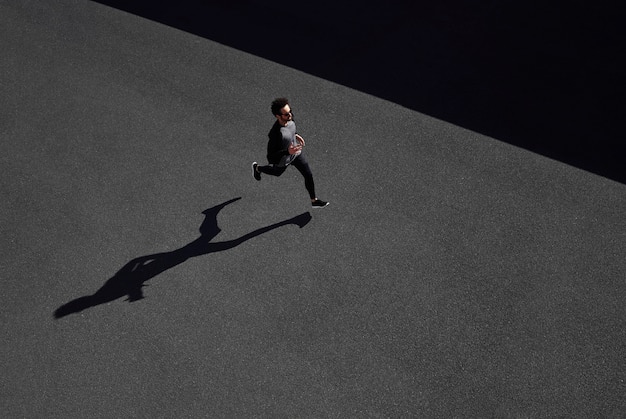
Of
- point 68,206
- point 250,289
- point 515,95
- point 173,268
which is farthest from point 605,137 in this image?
point 68,206

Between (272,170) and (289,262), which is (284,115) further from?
(289,262)

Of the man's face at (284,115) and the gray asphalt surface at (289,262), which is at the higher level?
the man's face at (284,115)

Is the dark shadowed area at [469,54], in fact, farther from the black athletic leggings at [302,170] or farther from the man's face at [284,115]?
the man's face at [284,115]

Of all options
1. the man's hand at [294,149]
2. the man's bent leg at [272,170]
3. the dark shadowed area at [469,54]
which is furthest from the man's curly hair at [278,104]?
the dark shadowed area at [469,54]

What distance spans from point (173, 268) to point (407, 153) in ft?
12.9

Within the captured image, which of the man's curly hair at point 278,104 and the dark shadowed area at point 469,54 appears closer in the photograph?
the man's curly hair at point 278,104

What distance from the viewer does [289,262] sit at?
6840mm

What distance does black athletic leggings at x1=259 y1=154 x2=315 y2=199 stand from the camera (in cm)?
693

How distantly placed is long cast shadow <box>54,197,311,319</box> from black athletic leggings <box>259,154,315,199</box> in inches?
16.5

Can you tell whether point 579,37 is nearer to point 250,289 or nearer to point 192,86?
point 192,86

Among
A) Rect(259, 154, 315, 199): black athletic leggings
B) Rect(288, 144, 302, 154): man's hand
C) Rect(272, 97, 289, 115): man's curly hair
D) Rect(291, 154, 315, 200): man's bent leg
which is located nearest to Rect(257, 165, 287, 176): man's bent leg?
Rect(259, 154, 315, 199): black athletic leggings

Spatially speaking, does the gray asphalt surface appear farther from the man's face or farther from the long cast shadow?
the man's face

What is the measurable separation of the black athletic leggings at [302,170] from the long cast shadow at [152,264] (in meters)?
0.42

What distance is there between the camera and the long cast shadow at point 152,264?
6523mm
